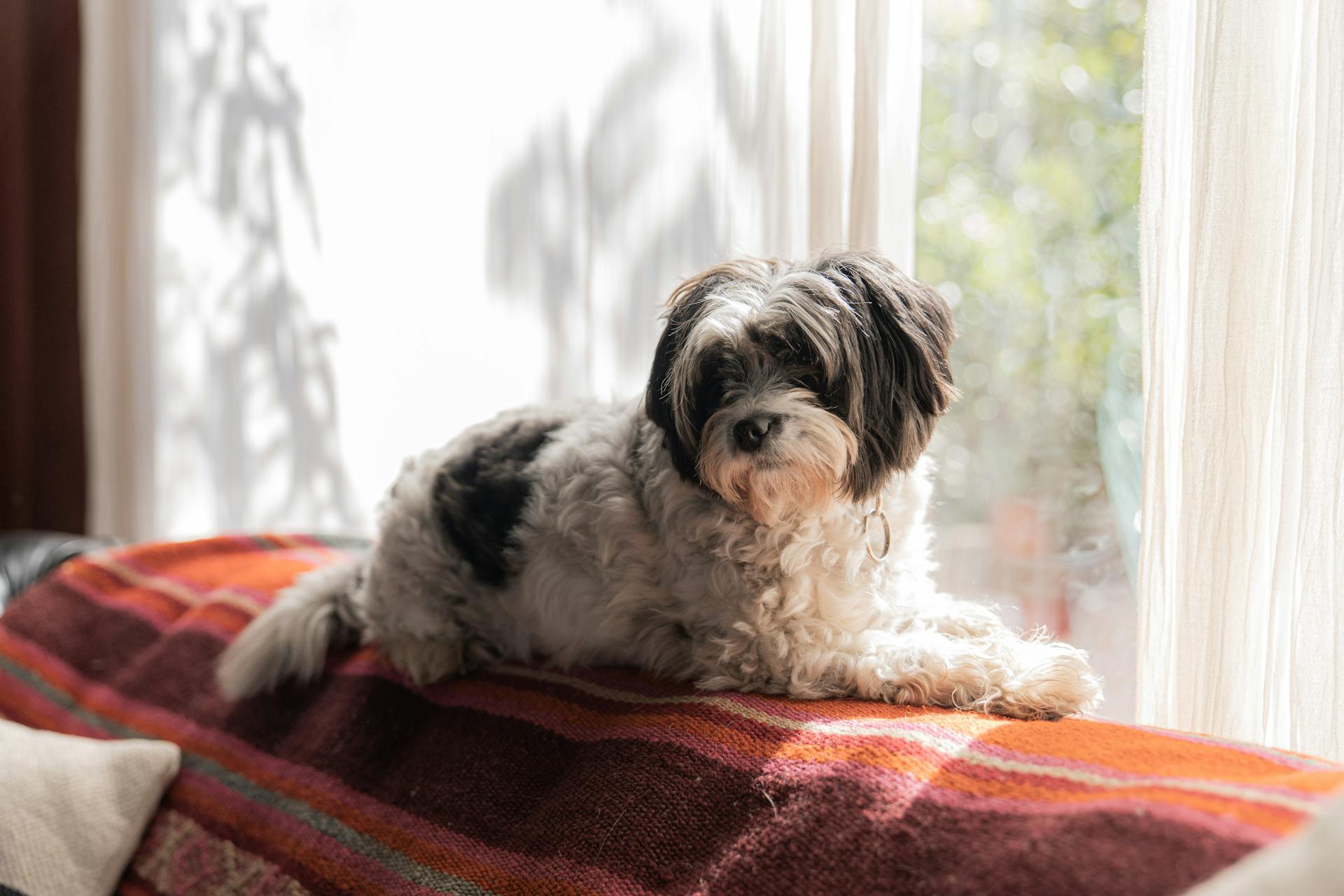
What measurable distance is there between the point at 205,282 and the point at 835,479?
8.28 feet

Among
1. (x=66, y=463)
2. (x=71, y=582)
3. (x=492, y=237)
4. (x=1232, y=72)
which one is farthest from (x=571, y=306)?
(x=66, y=463)

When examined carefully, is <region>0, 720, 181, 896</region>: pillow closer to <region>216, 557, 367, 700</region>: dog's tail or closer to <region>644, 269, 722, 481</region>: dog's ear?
<region>216, 557, 367, 700</region>: dog's tail

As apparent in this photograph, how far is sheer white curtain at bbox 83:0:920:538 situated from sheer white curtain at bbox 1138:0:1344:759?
28.0 inches

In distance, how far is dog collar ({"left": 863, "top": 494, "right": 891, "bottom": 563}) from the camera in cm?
167

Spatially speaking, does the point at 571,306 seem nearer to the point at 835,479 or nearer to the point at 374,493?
the point at 374,493

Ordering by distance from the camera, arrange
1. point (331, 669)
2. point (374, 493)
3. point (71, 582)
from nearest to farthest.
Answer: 1. point (331, 669)
2. point (71, 582)
3. point (374, 493)

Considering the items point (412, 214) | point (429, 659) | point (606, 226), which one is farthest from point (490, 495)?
point (412, 214)

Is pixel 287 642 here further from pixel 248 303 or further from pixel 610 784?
pixel 248 303

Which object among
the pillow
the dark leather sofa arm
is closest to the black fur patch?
the pillow

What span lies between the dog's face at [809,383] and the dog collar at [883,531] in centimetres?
8

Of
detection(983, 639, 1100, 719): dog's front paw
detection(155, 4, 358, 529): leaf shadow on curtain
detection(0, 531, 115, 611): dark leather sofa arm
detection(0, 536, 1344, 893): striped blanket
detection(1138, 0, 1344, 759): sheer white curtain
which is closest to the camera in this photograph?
detection(0, 536, 1344, 893): striped blanket

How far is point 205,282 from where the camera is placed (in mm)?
3227

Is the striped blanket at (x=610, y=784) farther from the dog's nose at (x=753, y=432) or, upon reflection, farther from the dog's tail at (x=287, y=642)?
the dog's nose at (x=753, y=432)

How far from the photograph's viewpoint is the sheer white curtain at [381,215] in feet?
7.43
